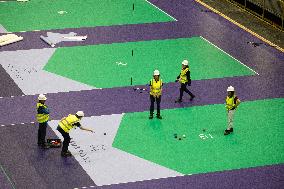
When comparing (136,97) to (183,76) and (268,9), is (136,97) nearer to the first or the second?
(183,76)

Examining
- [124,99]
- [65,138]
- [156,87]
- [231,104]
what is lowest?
[65,138]

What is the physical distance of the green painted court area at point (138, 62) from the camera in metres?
35.2

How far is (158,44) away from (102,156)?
13.1m

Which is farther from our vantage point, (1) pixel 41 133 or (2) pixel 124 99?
(2) pixel 124 99

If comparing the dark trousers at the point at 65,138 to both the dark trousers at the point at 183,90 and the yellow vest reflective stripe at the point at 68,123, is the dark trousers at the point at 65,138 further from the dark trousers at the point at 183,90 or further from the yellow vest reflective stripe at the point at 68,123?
the dark trousers at the point at 183,90

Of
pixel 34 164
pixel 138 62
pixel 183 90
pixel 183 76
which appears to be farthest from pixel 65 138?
pixel 138 62

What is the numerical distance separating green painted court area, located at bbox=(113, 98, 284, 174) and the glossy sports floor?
0.04 meters

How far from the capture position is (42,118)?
1093 inches

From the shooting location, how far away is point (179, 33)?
41.6 meters

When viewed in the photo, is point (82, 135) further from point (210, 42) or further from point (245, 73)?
point (210, 42)

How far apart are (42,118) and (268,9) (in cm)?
1985

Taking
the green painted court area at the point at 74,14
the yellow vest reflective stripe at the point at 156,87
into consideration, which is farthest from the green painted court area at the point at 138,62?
the yellow vest reflective stripe at the point at 156,87

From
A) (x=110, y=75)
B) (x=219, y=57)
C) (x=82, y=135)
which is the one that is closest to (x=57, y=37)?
(x=110, y=75)

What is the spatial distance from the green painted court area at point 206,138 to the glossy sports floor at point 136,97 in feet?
0.13
